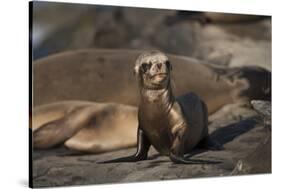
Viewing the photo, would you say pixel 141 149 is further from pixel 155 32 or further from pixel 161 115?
pixel 155 32

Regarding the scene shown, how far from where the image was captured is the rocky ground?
5719mm

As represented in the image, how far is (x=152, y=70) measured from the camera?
6.08m

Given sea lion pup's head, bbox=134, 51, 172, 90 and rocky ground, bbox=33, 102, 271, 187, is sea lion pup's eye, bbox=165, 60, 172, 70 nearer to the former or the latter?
sea lion pup's head, bbox=134, 51, 172, 90

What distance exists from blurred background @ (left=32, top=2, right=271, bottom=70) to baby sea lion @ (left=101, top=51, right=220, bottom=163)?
22 centimetres

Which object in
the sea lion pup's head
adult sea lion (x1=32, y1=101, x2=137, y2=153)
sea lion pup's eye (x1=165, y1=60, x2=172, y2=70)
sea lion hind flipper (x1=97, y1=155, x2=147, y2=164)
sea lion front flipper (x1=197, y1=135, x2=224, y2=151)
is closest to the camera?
adult sea lion (x1=32, y1=101, x2=137, y2=153)

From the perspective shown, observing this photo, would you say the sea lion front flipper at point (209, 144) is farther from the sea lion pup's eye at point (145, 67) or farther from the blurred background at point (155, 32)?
the sea lion pup's eye at point (145, 67)

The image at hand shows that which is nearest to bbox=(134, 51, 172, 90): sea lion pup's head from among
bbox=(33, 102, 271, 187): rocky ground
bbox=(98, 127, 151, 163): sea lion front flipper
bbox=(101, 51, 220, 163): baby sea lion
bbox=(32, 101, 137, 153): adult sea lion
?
bbox=(101, 51, 220, 163): baby sea lion

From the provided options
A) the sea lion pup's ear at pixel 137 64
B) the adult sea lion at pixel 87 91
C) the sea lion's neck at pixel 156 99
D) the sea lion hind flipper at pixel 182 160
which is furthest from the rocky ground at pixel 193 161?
the sea lion pup's ear at pixel 137 64

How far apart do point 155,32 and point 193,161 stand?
1.39 meters

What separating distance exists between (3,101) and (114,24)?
52.5 inches

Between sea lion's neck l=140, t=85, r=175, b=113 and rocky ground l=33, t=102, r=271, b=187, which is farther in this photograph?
sea lion's neck l=140, t=85, r=175, b=113

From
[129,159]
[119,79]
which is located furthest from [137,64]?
[129,159]

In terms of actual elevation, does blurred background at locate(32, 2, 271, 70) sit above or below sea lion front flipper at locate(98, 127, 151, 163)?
above
